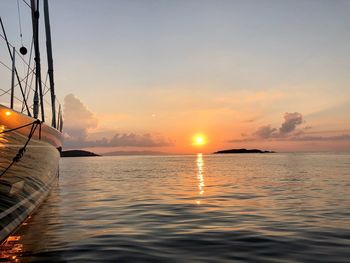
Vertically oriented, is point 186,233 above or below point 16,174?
below

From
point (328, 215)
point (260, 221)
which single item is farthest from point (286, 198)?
point (260, 221)

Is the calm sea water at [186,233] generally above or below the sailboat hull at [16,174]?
below

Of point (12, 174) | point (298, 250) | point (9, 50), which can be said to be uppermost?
point (9, 50)

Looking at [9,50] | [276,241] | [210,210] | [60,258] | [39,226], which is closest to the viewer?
[60,258]

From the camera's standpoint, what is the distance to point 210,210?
1294 cm

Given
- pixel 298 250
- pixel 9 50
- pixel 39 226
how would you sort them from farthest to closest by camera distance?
pixel 9 50
pixel 39 226
pixel 298 250

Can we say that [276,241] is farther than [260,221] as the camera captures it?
No

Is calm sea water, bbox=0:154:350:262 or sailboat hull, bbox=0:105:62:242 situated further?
sailboat hull, bbox=0:105:62:242

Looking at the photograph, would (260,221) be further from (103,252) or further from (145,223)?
(103,252)

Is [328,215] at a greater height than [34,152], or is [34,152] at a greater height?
[34,152]

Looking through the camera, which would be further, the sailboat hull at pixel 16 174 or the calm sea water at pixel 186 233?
the sailboat hull at pixel 16 174

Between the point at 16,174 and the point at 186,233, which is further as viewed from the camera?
the point at 16,174

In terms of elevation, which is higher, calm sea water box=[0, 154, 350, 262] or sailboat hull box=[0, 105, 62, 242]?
sailboat hull box=[0, 105, 62, 242]

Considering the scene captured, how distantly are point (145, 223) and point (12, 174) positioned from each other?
13.2 ft
